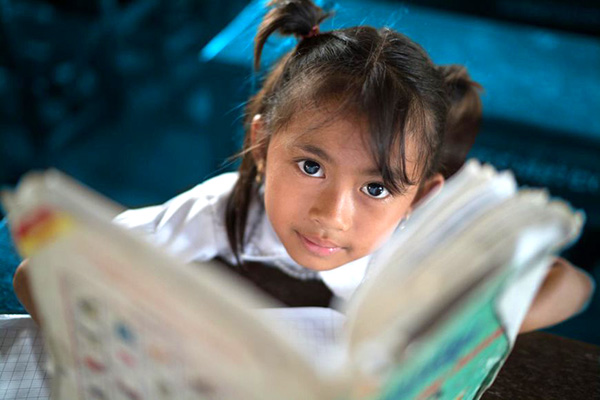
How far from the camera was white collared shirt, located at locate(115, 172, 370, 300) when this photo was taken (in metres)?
0.83

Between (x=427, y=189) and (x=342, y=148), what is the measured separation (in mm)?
205

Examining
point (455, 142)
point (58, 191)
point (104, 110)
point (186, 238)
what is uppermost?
point (58, 191)

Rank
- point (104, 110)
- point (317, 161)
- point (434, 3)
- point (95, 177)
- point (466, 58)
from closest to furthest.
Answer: point (317, 161) < point (466, 58) < point (434, 3) < point (95, 177) < point (104, 110)

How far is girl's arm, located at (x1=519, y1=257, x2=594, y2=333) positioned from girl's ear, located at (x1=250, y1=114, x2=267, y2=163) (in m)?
0.37

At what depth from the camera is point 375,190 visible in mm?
695

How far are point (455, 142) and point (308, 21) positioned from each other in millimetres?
292

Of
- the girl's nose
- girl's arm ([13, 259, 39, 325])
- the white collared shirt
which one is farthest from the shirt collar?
girl's arm ([13, 259, 39, 325])

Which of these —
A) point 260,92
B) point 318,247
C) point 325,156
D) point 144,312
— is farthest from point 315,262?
point 144,312

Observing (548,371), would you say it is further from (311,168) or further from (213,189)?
(213,189)

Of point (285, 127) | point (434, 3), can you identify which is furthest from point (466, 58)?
point (285, 127)

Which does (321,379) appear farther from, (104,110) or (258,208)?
(104,110)

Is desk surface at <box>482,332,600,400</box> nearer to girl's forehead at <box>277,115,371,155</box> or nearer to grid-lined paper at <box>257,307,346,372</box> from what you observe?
grid-lined paper at <box>257,307,346,372</box>

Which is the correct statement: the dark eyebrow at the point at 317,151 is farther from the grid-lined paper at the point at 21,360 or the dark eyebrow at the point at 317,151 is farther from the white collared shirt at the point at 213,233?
the grid-lined paper at the point at 21,360

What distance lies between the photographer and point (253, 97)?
892 millimetres
